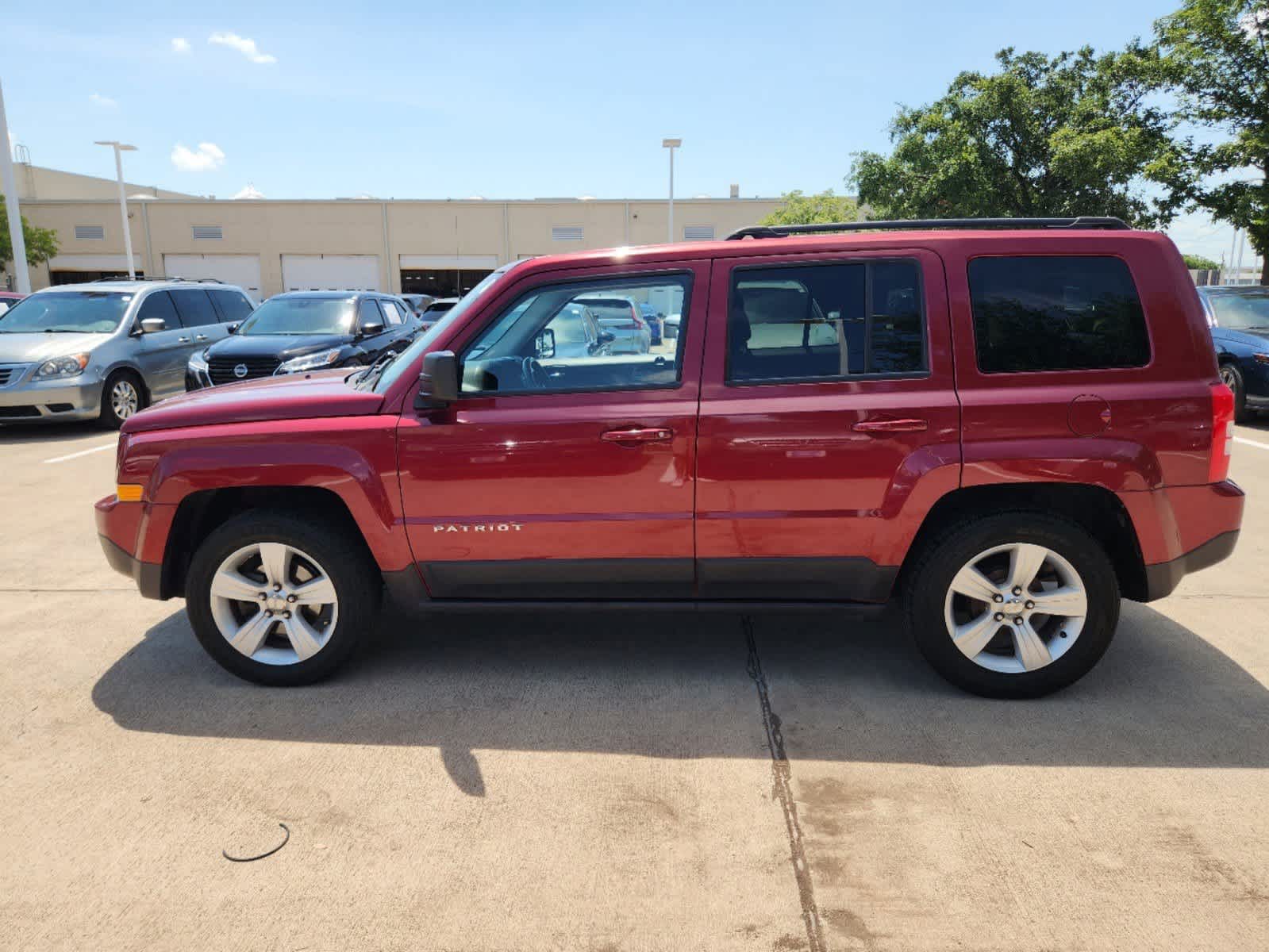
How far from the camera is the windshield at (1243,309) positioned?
11.4 metres

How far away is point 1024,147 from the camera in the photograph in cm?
2297

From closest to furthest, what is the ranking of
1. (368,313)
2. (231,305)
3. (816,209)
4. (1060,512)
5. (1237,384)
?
(1060,512) < (1237,384) < (368,313) < (231,305) < (816,209)

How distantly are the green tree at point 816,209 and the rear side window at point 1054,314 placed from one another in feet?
→ 112

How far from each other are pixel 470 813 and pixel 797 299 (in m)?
2.23

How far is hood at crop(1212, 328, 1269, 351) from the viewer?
421 inches

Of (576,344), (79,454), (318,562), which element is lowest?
(79,454)

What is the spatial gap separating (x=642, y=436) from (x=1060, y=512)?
1725 millimetres

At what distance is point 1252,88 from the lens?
54.4 ft

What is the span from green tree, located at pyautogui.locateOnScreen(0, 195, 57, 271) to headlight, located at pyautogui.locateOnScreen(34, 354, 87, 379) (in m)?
33.9

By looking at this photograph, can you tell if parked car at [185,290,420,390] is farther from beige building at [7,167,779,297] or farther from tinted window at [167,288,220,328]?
beige building at [7,167,779,297]

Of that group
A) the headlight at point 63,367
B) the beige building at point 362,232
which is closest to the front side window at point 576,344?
the headlight at point 63,367

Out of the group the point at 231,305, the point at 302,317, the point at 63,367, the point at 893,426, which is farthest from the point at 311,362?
the point at 893,426

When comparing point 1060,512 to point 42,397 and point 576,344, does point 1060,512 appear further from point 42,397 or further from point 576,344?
point 42,397

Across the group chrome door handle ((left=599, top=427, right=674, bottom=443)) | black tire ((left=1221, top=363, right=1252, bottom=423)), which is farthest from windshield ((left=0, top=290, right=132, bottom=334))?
black tire ((left=1221, top=363, right=1252, bottom=423))
